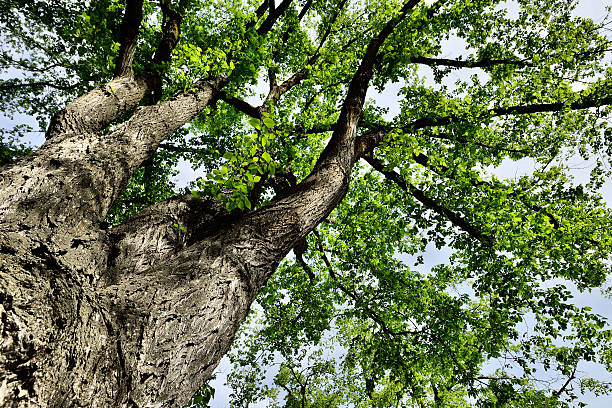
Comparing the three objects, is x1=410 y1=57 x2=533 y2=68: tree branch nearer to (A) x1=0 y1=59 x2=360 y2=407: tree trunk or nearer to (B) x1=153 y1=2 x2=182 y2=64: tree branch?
(B) x1=153 y1=2 x2=182 y2=64: tree branch

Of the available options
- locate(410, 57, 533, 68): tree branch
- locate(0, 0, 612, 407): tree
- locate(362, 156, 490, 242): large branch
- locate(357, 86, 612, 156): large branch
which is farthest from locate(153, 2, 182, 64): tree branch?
locate(410, 57, 533, 68): tree branch

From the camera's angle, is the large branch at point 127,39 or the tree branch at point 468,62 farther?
the tree branch at point 468,62

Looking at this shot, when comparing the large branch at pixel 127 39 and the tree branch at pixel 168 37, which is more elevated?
the tree branch at pixel 168 37

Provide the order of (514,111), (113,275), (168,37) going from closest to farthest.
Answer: (113,275) → (168,37) → (514,111)

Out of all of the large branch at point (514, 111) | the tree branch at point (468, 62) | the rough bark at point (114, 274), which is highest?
the tree branch at point (468, 62)

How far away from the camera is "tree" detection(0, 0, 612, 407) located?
1.77 m

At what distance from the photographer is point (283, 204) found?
3242mm

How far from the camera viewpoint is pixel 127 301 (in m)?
1.91

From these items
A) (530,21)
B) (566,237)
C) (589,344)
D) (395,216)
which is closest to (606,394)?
(589,344)

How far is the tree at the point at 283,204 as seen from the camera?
177 cm

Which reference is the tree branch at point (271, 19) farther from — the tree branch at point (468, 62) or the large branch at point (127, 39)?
the tree branch at point (468, 62)

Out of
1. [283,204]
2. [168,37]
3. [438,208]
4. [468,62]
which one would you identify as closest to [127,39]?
[168,37]

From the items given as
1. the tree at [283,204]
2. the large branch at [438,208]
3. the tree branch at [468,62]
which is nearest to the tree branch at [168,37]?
the tree at [283,204]

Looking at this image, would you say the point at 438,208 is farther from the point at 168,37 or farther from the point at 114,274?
the point at 168,37
